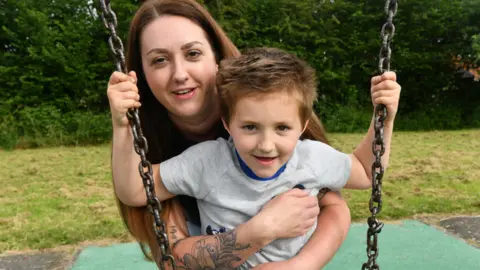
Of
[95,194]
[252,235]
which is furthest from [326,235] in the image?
[95,194]

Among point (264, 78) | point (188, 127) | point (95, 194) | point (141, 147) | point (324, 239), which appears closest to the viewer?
point (141, 147)

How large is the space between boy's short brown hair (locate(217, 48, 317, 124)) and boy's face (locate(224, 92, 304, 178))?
23 millimetres

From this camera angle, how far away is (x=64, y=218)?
3.67 meters

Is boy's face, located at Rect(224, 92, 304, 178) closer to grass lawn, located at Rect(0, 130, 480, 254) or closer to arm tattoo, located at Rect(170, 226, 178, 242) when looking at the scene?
arm tattoo, located at Rect(170, 226, 178, 242)

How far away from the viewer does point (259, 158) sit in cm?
131

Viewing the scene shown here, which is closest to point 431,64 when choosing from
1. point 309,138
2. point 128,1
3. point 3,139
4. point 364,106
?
point 364,106

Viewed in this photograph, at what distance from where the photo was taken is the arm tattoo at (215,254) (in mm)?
1382

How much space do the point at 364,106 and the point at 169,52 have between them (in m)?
9.51

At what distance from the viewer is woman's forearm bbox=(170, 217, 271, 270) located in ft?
4.44

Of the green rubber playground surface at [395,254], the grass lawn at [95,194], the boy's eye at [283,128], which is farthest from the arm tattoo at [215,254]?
the grass lawn at [95,194]

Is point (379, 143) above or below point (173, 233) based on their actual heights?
above

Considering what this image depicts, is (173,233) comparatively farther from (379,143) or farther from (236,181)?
(379,143)

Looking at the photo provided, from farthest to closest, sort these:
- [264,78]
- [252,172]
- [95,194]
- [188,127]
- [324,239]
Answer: [95,194], [188,127], [324,239], [252,172], [264,78]

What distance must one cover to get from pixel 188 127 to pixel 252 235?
495 millimetres
